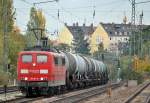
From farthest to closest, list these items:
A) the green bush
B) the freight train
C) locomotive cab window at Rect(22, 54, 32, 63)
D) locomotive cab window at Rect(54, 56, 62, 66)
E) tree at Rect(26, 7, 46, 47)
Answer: tree at Rect(26, 7, 46, 47), the green bush, locomotive cab window at Rect(54, 56, 62, 66), locomotive cab window at Rect(22, 54, 32, 63), the freight train

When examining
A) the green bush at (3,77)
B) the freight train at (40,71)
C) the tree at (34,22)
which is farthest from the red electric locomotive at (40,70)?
the tree at (34,22)

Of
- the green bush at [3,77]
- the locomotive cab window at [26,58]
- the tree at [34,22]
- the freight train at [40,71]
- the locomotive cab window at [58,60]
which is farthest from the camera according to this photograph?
the tree at [34,22]

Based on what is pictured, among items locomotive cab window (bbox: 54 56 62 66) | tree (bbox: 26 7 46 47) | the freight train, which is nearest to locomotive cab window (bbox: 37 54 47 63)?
the freight train

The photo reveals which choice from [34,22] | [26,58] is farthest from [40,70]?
[34,22]

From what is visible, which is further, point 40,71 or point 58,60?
point 58,60

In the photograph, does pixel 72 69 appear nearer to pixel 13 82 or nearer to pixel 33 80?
pixel 33 80

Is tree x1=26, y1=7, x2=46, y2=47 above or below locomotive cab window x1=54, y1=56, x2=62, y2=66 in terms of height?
above

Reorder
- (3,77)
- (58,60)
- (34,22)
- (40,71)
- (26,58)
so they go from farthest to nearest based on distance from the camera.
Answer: (34,22)
(3,77)
(58,60)
(26,58)
(40,71)

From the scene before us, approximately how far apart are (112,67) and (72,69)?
5310cm

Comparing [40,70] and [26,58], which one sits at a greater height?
[26,58]

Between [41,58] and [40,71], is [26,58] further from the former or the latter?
[40,71]

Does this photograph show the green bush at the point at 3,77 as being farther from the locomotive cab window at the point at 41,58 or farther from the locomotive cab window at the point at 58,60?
the locomotive cab window at the point at 41,58

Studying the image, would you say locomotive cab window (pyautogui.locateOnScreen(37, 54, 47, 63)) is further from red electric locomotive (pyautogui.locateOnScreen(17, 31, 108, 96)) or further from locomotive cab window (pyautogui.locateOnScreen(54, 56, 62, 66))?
locomotive cab window (pyautogui.locateOnScreen(54, 56, 62, 66))

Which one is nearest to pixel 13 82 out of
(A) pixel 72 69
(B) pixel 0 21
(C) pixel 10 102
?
(B) pixel 0 21
